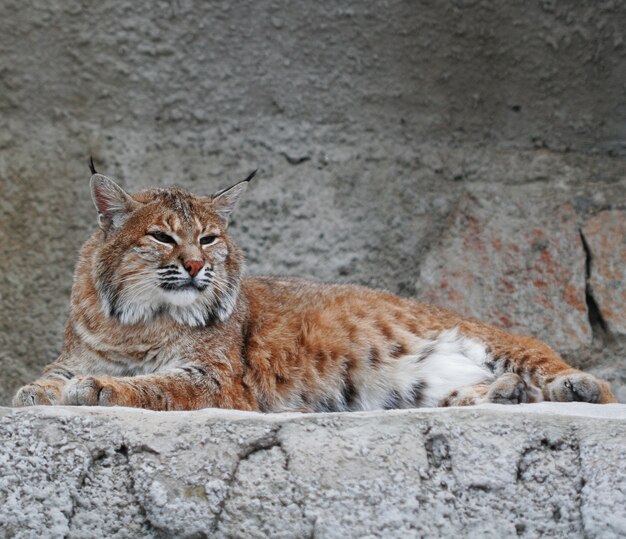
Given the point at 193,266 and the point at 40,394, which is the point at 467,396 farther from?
the point at 40,394

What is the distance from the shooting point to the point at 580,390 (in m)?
4.50

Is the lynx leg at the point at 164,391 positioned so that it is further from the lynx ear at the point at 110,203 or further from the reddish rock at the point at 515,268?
the reddish rock at the point at 515,268

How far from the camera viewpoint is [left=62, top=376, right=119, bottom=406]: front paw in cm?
417

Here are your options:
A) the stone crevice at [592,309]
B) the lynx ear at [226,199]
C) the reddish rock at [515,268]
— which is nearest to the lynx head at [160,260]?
the lynx ear at [226,199]

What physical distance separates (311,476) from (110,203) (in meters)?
2.10

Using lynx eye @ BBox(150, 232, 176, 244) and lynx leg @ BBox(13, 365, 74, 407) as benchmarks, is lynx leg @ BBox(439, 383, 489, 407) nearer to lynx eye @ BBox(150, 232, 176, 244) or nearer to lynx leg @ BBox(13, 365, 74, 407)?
lynx eye @ BBox(150, 232, 176, 244)

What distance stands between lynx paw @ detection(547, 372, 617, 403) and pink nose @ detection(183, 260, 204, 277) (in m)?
1.61

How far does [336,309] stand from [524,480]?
2.00 m

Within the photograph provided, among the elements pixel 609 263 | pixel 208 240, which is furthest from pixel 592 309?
pixel 208 240

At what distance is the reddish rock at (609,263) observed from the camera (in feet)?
20.3

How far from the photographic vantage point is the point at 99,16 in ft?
20.6

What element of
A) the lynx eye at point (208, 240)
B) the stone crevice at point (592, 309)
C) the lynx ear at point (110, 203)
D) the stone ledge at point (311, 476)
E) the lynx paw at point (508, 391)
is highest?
the lynx ear at point (110, 203)

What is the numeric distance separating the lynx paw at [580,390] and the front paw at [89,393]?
181 centimetres

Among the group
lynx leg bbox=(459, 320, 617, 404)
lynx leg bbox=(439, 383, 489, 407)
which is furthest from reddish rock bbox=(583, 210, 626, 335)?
lynx leg bbox=(439, 383, 489, 407)
